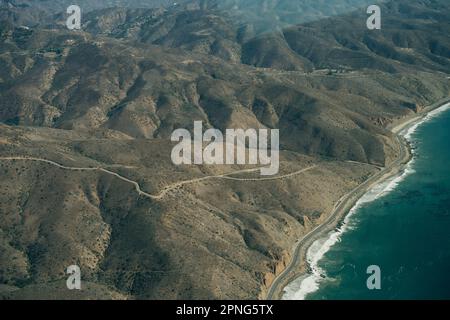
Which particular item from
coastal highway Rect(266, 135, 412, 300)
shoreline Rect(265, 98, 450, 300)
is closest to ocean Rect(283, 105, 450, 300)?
shoreline Rect(265, 98, 450, 300)

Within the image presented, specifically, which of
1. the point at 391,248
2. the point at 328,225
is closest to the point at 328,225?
the point at 328,225

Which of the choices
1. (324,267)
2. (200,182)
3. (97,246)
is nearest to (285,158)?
(200,182)

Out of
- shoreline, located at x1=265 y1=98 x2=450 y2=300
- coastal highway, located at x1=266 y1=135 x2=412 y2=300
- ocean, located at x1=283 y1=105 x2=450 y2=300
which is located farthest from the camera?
shoreline, located at x1=265 y1=98 x2=450 y2=300

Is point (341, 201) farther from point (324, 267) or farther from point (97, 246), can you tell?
point (97, 246)

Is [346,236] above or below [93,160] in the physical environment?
below

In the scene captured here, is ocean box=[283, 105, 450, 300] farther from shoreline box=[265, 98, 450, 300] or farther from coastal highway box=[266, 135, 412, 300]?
coastal highway box=[266, 135, 412, 300]

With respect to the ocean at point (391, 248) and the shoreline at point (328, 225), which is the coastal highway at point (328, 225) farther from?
the ocean at point (391, 248)

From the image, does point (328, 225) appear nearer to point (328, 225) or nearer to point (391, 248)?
point (328, 225)
